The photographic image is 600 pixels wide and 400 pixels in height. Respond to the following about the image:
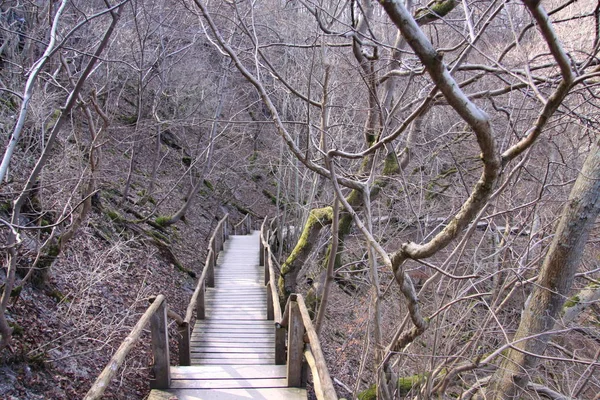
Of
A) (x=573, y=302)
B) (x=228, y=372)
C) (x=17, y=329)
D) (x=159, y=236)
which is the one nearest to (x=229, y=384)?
(x=228, y=372)

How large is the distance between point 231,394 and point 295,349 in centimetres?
76

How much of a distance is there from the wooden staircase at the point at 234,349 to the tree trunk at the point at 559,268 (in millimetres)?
2440

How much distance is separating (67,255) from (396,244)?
827 centimetres

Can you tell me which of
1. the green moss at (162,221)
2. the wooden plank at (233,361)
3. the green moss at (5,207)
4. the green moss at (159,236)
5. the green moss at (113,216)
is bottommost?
the wooden plank at (233,361)

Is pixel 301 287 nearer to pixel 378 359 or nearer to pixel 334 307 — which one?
pixel 334 307

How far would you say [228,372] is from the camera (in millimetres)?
4715

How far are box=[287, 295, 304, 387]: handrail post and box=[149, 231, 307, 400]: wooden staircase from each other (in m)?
0.10

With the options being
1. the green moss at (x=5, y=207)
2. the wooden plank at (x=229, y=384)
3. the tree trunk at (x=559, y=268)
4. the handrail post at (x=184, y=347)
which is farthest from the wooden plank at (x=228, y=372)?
the green moss at (x=5, y=207)

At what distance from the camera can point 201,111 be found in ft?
53.2

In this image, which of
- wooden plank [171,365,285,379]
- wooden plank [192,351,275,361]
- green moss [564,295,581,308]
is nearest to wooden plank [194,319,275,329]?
wooden plank [192,351,275,361]

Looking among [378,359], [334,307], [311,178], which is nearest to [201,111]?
[311,178]

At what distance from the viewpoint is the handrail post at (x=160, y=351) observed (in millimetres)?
4059

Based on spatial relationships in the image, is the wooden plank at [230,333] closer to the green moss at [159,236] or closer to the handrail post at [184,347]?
the handrail post at [184,347]

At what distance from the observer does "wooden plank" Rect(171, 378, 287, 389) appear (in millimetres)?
4215
